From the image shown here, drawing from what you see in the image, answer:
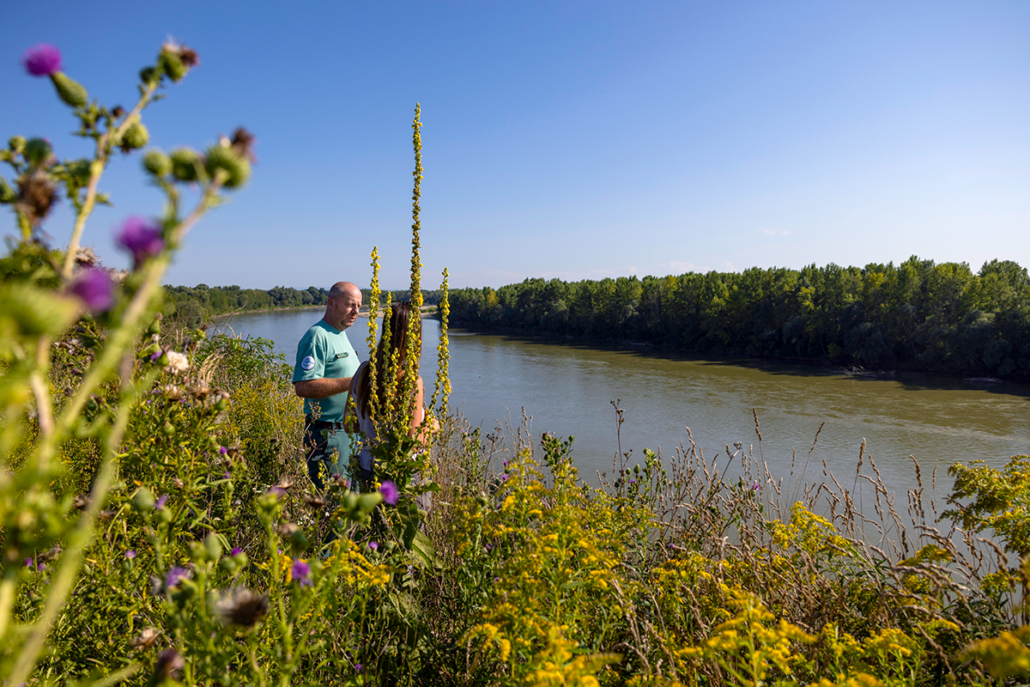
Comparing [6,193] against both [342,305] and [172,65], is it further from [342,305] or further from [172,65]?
[342,305]

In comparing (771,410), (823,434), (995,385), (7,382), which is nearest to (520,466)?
(7,382)

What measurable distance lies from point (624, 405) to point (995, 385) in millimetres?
17786

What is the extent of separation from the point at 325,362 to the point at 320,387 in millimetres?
224

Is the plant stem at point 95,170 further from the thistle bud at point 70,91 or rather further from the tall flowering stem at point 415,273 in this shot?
the tall flowering stem at point 415,273

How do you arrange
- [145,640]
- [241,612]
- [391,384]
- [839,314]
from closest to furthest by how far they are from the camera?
[241,612]
[145,640]
[391,384]
[839,314]

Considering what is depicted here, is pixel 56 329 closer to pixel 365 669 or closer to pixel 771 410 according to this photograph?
pixel 365 669

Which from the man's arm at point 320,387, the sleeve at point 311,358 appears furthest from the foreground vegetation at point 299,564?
the sleeve at point 311,358

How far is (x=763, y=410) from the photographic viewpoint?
671 inches

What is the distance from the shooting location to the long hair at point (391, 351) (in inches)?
89.0

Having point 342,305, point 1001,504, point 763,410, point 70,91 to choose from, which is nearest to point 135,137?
point 70,91

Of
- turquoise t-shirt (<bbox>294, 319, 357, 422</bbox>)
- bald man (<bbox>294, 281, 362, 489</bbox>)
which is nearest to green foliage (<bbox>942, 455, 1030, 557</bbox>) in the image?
bald man (<bbox>294, 281, 362, 489</bbox>)

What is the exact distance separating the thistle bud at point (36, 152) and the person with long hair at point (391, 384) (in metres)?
1.55

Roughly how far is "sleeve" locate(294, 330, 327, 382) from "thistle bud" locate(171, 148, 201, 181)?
334cm

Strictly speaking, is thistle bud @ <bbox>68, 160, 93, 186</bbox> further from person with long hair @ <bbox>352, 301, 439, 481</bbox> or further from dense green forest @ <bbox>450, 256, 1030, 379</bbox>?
dense green forest @ <bbox>450, 256, 1030, 379</bbox>
